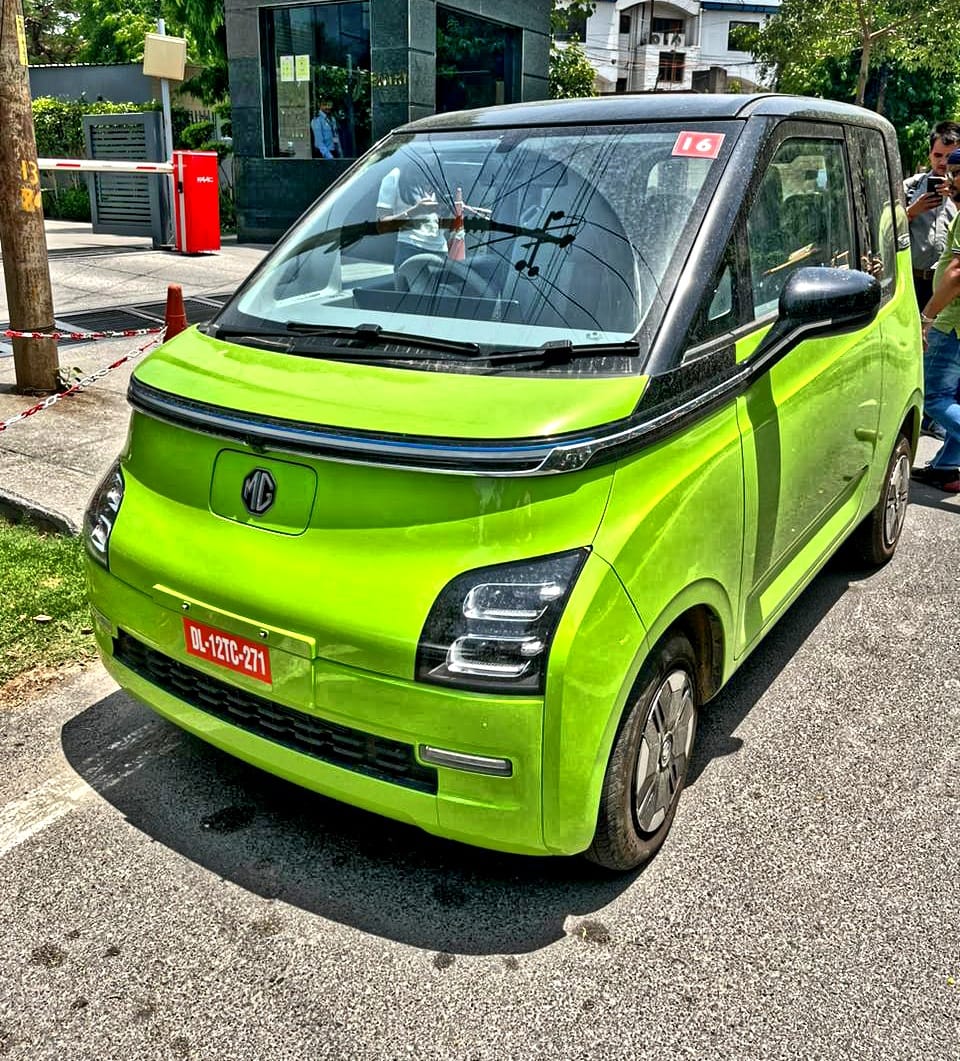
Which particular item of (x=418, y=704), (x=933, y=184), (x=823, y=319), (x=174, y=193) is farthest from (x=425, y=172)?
(x=174, y=193)

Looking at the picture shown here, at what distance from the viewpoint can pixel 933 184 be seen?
7242 mm

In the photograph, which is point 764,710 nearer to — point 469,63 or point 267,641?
point 267,641

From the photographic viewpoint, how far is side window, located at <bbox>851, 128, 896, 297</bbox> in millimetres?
4172

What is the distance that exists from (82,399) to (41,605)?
3265 mm

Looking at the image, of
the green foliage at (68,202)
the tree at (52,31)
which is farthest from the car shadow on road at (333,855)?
the tree at (52,31)

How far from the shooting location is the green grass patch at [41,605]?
398 cm

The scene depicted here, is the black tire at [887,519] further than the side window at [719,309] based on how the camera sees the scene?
Yes

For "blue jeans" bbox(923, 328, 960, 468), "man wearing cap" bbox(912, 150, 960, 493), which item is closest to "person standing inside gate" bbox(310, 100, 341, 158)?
"man wearing cap" bbox(912, 150, 960, 493)

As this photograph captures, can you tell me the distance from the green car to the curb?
6.52 ft

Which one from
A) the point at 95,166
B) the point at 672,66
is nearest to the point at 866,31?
the point at 95,166

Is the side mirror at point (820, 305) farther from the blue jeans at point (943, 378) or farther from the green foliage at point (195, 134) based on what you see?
the green foliage at point (195, 134)

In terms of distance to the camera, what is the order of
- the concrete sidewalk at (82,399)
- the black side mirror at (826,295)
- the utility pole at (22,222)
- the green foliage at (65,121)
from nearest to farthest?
1. the black side mirror at (826,295)
2. the concrete sidewalk at (82,399)
3. the utility pole at (22,222)
4. the green foliage at (65,121)

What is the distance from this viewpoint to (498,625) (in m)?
A: 2.27

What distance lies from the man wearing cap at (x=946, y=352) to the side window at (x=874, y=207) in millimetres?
1348
